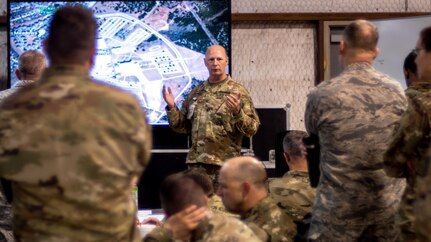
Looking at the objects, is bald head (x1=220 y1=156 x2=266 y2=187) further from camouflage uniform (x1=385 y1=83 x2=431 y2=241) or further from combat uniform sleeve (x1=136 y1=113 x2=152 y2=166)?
combat uniform sleeve (x1=136 y1=113 x2=152 y2=166)

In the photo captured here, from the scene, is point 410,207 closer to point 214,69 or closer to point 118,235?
point 118,235

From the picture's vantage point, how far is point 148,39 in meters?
6.98

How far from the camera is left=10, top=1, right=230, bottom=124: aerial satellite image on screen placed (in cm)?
690

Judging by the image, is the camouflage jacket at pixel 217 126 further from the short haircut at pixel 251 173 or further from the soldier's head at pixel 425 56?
the soldier's head at pixel 425 56

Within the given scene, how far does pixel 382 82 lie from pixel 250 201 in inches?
31.3

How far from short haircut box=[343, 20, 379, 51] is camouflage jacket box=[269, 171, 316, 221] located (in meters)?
0.99

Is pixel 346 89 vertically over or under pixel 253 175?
over

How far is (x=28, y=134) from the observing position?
2523 mm

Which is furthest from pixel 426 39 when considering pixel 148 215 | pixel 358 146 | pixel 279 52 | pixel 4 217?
pixel 279 52

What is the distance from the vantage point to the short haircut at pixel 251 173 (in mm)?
3812

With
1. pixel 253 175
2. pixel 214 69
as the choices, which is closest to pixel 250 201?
pixel 253 175

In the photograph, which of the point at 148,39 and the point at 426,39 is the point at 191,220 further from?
the point at 148,39

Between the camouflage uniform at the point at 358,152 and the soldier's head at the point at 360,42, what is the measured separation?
41 millimetres

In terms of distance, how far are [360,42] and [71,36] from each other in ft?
5.46
